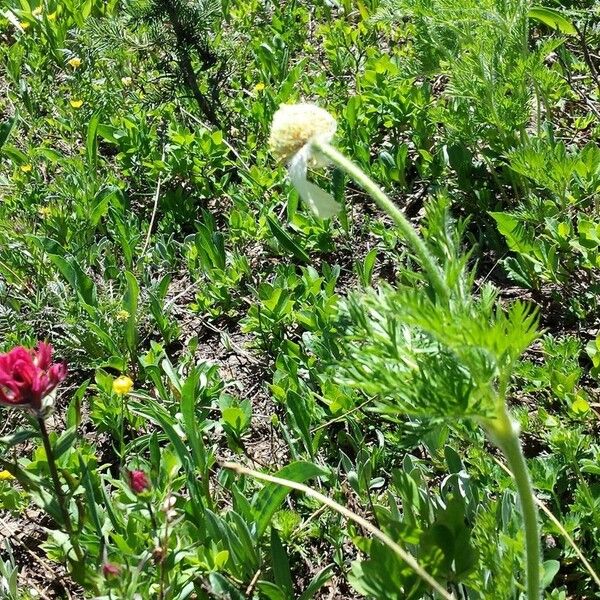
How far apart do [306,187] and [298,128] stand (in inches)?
4.4

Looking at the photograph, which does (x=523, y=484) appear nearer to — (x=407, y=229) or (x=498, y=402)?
(x=498, y=402)

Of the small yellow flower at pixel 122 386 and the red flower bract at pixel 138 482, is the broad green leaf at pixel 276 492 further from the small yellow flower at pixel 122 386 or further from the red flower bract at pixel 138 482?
the small yellow flower at pixel 122 386

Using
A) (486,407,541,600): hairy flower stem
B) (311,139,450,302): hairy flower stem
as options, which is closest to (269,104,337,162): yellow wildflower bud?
(311,139,450,302): hairy flower stem

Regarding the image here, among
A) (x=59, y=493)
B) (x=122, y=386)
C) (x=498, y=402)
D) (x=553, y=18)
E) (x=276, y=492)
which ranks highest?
(x=553, y=18)

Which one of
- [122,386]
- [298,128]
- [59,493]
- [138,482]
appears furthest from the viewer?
[122,386]

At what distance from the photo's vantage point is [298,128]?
5.20 feet

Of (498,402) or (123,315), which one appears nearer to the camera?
(498,402)

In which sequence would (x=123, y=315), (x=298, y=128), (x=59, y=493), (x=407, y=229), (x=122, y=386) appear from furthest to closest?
(x=123, y=315), (x=122, y=386), (x=59, y=493), (x=298, y=128), (x=407, y=229)

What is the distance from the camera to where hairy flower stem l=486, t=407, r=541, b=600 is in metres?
1.49

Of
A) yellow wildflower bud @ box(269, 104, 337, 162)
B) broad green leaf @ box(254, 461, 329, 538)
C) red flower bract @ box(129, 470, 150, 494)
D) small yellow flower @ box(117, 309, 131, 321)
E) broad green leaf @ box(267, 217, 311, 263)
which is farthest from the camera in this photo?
broad green leaf @ box(267, 217, 311, 263)

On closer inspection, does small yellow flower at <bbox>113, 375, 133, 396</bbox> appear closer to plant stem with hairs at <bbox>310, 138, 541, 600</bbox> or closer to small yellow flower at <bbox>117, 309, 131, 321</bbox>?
small yellow flower at <bbox>117, 309, 131, 321</bbox>

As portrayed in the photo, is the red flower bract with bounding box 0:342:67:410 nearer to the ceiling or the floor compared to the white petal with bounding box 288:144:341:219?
nearer to the floor

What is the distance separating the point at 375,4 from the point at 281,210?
1.52 m

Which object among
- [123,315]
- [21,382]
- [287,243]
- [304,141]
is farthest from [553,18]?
[21,382]
